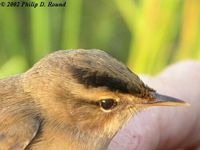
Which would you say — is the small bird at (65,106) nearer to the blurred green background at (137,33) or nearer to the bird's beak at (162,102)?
the bird's beak at (162,102)

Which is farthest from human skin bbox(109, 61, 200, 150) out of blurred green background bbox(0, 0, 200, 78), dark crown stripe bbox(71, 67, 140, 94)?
dark crown stripe bbox(71, 67, 140, 94)

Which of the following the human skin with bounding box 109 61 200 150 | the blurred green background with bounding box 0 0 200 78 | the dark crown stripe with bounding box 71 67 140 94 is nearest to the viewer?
the dark crown stripe with bounding box 71 67 140 94

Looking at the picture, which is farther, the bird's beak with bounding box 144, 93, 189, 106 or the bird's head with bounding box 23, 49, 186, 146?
the bird's beak with bounding box 144, 93, 189, 106

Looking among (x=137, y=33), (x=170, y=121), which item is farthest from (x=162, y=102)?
(x=137, y=33)

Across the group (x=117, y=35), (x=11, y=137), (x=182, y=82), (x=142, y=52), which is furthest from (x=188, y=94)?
(x=117, y=35)

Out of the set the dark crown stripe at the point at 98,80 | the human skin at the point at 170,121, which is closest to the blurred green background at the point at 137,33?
the human skin at the point at 170,121

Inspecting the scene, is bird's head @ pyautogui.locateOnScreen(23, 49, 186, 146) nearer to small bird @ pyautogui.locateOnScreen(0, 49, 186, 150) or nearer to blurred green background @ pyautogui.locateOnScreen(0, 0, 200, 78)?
small bird @ pyautogui.locateOnScreen(0, 49, 186, 150)

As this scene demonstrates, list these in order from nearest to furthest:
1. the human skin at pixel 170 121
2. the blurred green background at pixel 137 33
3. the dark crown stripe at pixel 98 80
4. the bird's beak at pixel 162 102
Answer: the dark crown stripe at pixel 98 80, the bird's beak at pixel 162 102, the human skin at pixel 170 121, the blurred green background at pixel 137 33

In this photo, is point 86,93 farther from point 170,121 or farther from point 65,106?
point 170,121
